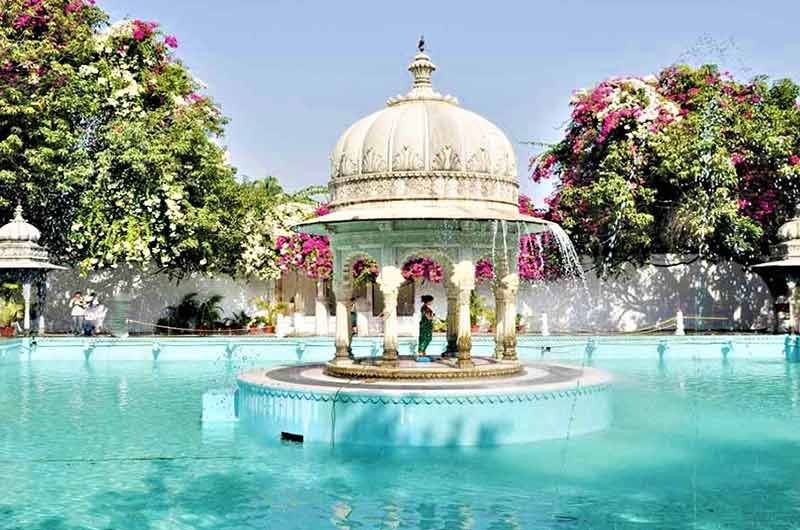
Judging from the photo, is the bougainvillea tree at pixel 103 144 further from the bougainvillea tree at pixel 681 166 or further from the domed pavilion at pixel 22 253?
the bougainvillea tree at pixel 681 166

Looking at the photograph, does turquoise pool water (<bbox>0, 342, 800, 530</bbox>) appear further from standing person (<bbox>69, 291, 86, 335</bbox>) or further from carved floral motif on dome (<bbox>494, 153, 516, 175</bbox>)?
standing person (<bbox>69, 291, 86, 335</bbox>)

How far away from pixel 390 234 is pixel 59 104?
1521 cm

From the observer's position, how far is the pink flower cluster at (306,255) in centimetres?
2833

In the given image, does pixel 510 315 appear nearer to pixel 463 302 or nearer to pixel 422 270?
pixel 463 302

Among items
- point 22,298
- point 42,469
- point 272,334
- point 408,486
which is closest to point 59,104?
point 22,298

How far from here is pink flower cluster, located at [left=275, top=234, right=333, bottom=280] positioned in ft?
92.9

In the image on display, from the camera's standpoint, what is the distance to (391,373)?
12023mm

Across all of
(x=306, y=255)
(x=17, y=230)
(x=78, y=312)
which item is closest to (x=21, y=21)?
(x=17, y=230)

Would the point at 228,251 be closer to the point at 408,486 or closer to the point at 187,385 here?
the point at 187,385

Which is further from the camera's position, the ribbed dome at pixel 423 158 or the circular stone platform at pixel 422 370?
the ribbed dome at pixel 423 158

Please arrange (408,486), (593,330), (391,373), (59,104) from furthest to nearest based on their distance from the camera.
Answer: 1. (593,330)
2. (59,104)
3. (391,373)
4. (408,486)

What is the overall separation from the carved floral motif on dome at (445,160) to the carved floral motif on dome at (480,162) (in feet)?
0.78

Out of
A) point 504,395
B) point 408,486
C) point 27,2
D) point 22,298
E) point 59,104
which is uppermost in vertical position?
point 27,2

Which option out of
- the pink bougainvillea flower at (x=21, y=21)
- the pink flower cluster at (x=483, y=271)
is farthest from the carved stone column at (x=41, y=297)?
the pink flower cluster at (x=483, y=271)
